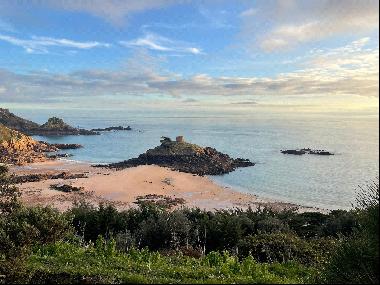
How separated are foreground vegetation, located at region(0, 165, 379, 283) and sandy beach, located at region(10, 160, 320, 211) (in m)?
15.1

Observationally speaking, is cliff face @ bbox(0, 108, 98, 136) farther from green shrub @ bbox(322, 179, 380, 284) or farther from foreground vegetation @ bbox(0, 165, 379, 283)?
green shrub @ bbox(322, 179, 380, 284)

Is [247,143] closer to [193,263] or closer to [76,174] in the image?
[76,174]

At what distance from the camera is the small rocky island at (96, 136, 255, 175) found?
7862cm

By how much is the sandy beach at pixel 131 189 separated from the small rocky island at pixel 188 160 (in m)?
5.30

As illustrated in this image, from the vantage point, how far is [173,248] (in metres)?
23.2

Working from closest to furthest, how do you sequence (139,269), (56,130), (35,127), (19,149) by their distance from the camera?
(139,269)
(19,149)
(35,127)
(56,130)

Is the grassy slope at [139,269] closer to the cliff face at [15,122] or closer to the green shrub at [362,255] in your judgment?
the green shrub at [362,255]

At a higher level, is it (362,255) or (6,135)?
(362,255)

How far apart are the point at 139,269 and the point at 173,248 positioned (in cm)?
1149

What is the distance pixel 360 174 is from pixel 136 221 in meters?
55.1

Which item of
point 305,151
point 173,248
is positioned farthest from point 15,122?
point 173,248

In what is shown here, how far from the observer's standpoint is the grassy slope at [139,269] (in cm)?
1016

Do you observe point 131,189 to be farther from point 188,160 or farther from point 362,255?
point 362,255

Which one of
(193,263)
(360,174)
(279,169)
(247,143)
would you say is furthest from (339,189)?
(247,143)
